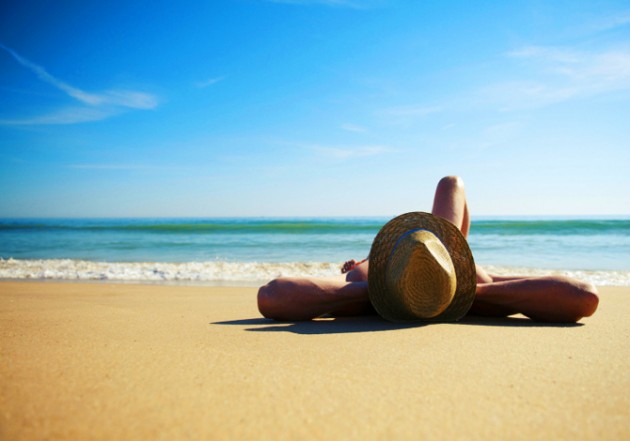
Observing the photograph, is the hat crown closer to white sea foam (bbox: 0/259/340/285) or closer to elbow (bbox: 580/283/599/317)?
elbow (bbox: 580/283/599/317)

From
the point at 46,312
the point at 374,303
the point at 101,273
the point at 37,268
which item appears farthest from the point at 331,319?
the point at 37,268

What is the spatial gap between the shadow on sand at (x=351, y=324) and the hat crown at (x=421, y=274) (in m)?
0.22

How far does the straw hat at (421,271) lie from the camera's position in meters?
2.51

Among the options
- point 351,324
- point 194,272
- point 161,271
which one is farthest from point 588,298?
point 161,271

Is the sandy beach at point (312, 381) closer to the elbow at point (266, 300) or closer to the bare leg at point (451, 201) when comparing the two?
the elbow at point (266, 300)

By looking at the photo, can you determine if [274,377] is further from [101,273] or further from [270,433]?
[101,273]

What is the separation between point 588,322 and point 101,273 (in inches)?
316

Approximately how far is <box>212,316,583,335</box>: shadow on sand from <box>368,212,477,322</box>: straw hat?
12 cm

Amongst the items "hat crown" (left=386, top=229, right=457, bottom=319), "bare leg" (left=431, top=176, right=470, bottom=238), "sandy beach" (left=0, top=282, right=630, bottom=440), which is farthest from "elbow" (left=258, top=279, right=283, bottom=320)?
"bare leg" (left=431, top=176, right=470, bottom=238)

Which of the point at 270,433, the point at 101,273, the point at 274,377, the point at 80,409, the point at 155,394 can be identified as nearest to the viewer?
the point at 270,433

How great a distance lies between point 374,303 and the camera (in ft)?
9.66

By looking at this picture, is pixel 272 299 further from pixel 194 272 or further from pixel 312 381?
pixel 194 272

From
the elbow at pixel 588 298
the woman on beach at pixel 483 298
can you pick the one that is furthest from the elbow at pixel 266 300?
the elbow at pixel 588 298

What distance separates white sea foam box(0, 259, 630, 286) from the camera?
7.46m
